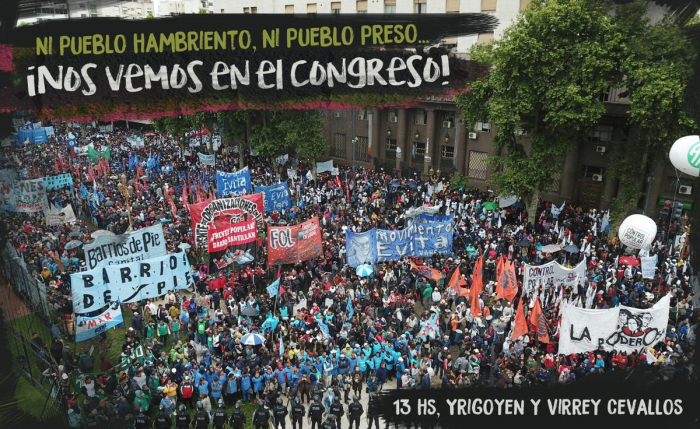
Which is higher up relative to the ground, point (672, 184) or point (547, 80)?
point (547, 80)

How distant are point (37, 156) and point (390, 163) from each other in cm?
2875

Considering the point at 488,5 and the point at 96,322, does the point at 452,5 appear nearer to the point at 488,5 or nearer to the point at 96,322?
the point at 488,5

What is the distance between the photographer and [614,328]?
13.2m

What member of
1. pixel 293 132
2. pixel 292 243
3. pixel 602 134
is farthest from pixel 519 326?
pixel 293 132

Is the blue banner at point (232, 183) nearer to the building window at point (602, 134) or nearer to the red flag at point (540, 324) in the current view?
the red flag at point (540, 324)

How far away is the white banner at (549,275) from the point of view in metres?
16.8

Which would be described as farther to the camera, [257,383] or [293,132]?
[293,132]

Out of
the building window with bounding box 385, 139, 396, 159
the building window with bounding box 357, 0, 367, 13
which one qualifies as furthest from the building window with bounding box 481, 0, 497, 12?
the building window with bounding box 385, 139, 396, 159

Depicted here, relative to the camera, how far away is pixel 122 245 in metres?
17.3

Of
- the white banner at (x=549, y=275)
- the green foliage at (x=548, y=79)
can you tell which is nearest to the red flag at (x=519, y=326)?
the white banner at (x=549, y=275)

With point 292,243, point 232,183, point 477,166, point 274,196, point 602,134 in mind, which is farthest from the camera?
point 477,166

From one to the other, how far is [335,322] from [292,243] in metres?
4.38

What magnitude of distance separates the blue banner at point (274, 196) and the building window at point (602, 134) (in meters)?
18.0

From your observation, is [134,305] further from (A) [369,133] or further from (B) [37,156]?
(B) [37,156]
